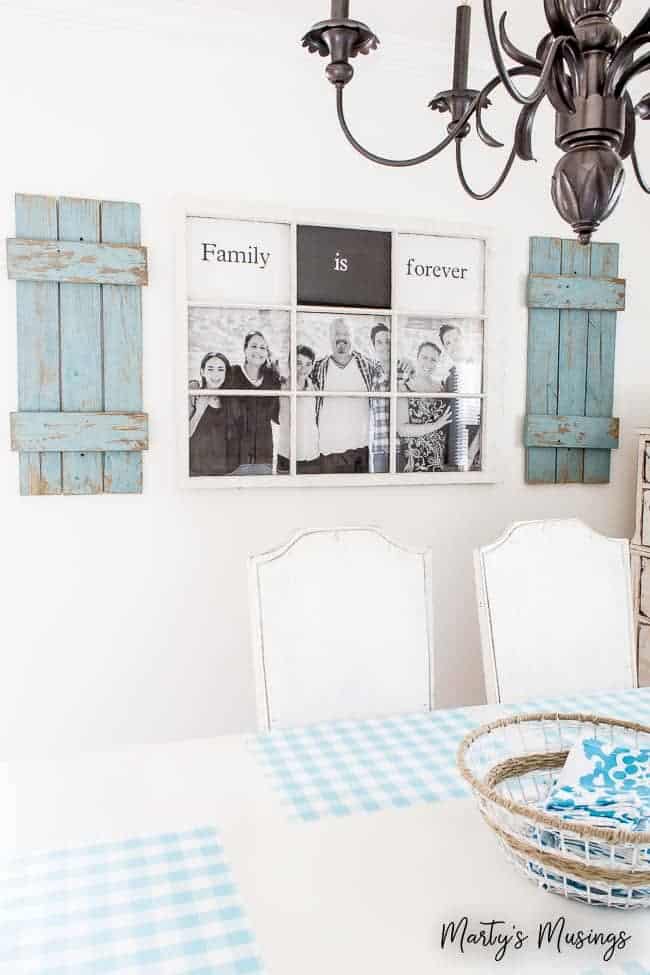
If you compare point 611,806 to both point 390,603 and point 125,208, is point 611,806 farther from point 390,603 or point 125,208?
point 125,208

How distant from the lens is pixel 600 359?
298 cm

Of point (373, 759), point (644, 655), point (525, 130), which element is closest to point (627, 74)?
point (525, 130)

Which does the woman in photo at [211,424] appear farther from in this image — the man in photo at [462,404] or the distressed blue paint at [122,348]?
the man in photo at [462,404]

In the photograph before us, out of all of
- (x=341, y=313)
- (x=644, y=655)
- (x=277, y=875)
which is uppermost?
Result: (x=341, y=313)

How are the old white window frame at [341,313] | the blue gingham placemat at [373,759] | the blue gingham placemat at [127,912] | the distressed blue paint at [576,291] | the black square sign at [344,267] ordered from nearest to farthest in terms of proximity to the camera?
the blue gingham placemat at [127,912], the blue gingham placemat at [373,759], the old white window frame at [341,313], the black square sign at [344,267], the distressed blue paint at [576,291]

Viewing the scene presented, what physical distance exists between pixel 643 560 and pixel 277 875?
6.81ft

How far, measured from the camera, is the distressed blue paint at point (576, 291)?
287 centimetres

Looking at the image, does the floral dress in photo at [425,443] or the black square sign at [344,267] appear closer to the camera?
the black square sign at [344,267]

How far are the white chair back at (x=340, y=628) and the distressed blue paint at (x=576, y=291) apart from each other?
1.39m

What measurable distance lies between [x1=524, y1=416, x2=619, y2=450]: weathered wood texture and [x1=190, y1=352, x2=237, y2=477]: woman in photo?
1.05 m

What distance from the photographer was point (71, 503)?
247 cm

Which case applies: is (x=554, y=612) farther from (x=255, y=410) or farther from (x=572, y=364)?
(x=572, y=364)

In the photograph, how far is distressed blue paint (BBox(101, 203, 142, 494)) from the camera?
8.04 feet

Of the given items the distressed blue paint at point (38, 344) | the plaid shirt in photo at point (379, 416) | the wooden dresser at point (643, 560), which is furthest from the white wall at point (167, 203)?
the wooden dresser at point (643, 560)
